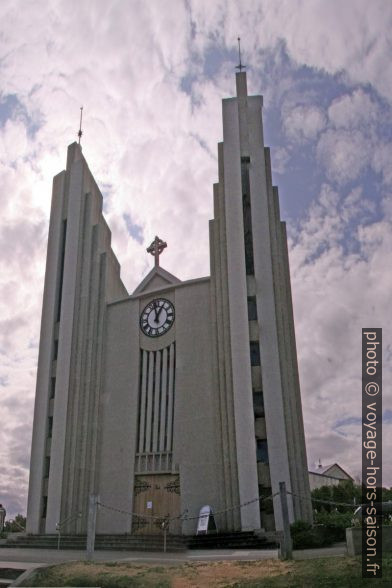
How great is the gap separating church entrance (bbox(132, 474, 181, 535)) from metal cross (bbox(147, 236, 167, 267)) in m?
13.1

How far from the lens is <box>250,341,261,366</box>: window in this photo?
963 inches

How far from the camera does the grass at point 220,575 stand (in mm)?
8523

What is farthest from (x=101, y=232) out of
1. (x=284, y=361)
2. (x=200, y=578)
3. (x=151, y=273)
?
(x=200, y=578)

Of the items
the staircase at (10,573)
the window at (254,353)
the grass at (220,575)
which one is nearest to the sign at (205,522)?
the window at (254,353)

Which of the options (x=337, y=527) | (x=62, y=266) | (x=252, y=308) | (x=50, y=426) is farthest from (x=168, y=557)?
(x=62, y=266)

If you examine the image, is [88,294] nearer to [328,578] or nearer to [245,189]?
[245,189]

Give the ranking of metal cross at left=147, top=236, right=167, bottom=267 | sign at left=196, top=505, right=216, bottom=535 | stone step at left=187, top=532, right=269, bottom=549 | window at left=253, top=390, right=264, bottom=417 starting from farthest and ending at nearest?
metal cross at left=147, top=236, right=167, bottom=267
window at left=253, top=390, right=264, bottom=417
sign at left=196, top=505, right=216, bottom=535
stone step at left=187, top=532, right=269, bottom=549

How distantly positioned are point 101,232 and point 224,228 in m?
8.81

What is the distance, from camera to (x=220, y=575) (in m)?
9.80

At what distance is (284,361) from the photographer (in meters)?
24.3

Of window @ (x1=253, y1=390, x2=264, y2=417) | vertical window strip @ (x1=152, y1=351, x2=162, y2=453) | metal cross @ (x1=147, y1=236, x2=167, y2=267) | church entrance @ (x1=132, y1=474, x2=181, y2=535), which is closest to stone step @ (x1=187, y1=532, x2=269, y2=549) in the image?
church entrance @ (x1=132, y1=474, x2=181, y2=535)

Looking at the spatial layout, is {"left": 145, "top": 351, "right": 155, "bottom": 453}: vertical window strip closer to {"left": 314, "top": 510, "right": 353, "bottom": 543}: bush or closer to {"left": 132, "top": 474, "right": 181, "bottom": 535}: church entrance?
{"left": 132, "top": 474, "right": 181, "bottom": 535}: church entrance

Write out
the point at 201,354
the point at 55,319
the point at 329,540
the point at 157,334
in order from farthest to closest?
the point at 55,319 → the point at 157,334 → the point at 201,354 → the point at 329,540

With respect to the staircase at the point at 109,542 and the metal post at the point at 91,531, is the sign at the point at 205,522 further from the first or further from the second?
the metal post at the point at 91,531
